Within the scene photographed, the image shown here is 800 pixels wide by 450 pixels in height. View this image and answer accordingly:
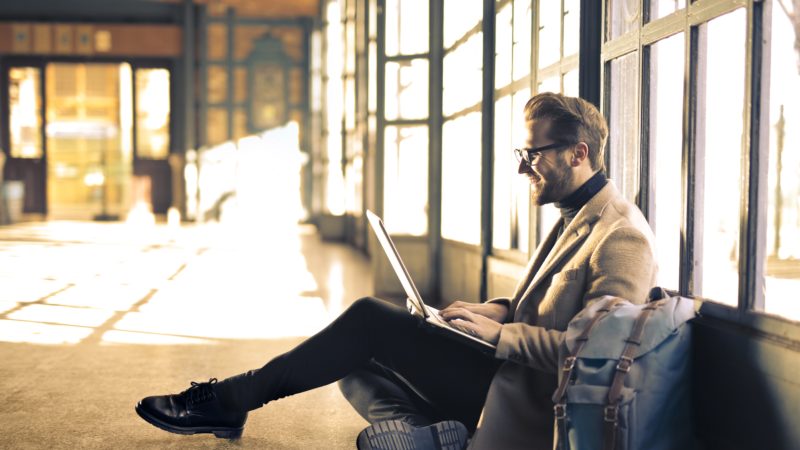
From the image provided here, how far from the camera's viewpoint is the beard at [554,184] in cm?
221

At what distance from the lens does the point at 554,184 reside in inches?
87.9

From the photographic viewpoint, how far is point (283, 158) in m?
16.4

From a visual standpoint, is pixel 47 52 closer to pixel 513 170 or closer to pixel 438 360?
pixel 513 170

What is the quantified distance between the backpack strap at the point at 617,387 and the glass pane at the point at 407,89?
4867 mm

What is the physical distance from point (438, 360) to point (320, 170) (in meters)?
12.4

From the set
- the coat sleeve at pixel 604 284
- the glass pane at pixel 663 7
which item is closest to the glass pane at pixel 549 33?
the glass pane at pixel 663 7

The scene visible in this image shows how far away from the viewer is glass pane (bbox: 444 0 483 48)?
549 centimetres

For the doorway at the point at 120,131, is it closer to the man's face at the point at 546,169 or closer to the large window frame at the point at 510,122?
the large window frame at the point at 510,122

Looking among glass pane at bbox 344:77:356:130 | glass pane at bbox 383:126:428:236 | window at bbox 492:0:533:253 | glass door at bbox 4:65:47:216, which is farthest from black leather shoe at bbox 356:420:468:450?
glass door at bbox 4:65:47:216

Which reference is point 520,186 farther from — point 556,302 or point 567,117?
point 556,302

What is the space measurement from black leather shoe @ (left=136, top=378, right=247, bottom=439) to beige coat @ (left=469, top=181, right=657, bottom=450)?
0.80 meters

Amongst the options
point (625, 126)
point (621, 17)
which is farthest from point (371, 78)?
point (625, 126)

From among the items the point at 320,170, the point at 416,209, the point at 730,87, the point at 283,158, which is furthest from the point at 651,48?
the point at 283,158

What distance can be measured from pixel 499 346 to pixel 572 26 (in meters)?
1.95
